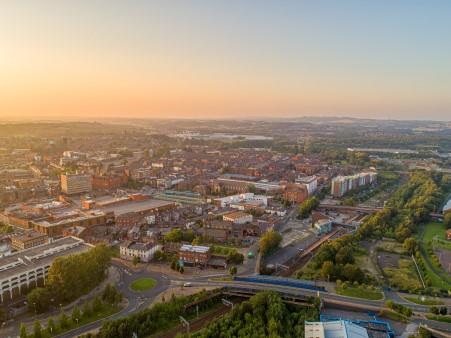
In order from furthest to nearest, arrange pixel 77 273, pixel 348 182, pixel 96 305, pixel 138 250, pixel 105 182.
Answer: pixel 348 182
pixel 105 182
pixel 138 250
pixel 77 273
pixel 96 305

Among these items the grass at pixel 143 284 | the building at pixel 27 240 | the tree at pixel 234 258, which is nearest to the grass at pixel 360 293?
the tree at pixel 234 258

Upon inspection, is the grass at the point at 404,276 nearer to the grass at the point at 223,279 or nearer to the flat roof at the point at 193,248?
the grass at the point at 223,279

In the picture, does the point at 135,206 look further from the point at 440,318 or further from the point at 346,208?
the point at 440,318

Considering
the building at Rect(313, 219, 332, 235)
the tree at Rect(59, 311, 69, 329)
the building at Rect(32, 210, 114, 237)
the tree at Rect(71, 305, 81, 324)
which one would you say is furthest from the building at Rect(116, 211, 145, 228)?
the tree at Rect(59, 311, 69, 329)

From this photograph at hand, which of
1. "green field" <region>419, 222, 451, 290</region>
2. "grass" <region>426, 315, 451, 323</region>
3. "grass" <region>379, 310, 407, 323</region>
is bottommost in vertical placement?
"green field" <region>419, 222, 451, 290</region>

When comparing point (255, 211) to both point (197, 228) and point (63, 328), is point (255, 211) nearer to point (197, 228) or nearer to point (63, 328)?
point (197, 228)

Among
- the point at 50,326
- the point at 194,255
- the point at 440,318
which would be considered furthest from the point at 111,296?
the point at 440,318

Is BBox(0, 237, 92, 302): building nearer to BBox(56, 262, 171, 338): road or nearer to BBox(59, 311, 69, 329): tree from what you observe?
BBox(56, 262, 171, 338): road
